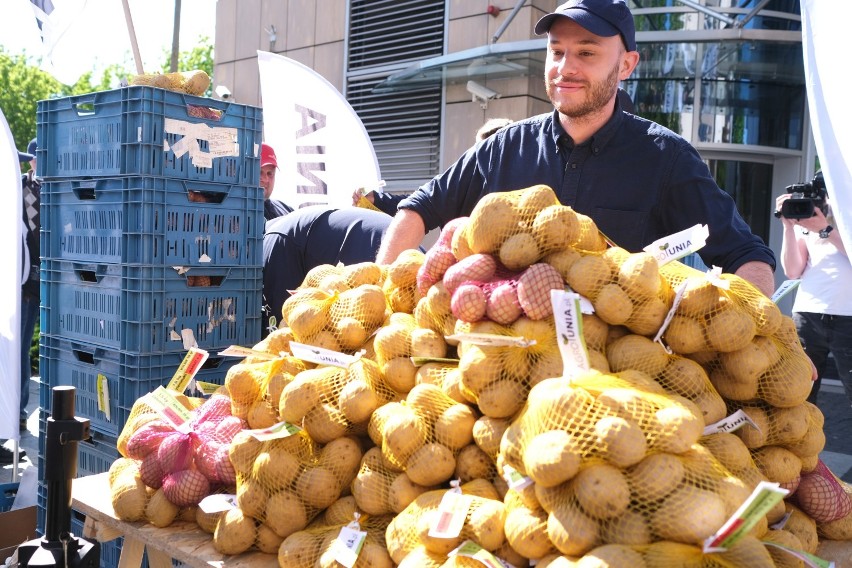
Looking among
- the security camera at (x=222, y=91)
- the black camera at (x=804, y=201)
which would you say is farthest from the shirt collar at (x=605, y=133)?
the security camera at (x=222, y=91)

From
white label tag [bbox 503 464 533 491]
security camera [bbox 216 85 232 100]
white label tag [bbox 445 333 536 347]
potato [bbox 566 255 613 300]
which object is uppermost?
security camera [bbox 216 85 232 100]

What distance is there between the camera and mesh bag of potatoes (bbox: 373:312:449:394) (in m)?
2.24

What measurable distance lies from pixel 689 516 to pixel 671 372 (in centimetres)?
49

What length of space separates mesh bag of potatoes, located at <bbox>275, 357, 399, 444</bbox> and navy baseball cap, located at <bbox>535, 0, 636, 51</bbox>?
147cm

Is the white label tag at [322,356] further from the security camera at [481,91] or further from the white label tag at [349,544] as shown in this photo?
the security camera at [481,91]

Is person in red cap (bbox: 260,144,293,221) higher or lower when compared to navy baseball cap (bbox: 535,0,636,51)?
lower

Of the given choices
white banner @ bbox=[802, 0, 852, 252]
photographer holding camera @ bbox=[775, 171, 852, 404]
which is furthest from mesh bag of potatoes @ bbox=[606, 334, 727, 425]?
photographer holding camera @ bbox=[775, 171, 852, 404]

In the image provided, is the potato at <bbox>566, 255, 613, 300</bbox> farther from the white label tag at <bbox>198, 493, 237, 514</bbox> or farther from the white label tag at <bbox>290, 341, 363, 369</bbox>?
the white label tag at <bbox>198, 493, 237, 514</bbox>

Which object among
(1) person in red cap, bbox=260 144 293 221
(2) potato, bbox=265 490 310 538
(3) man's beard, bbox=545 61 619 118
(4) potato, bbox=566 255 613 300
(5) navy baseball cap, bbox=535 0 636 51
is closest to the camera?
(4) potato, bbox=566 255 613 300

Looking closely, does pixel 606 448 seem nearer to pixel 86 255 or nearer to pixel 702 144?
pixel 86 255

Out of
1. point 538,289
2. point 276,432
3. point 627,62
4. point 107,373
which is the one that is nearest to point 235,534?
point 276,432

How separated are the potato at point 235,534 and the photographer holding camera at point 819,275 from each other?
4.21 m

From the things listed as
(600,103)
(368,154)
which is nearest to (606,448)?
(600,103)

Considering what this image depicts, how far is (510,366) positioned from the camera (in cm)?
198
